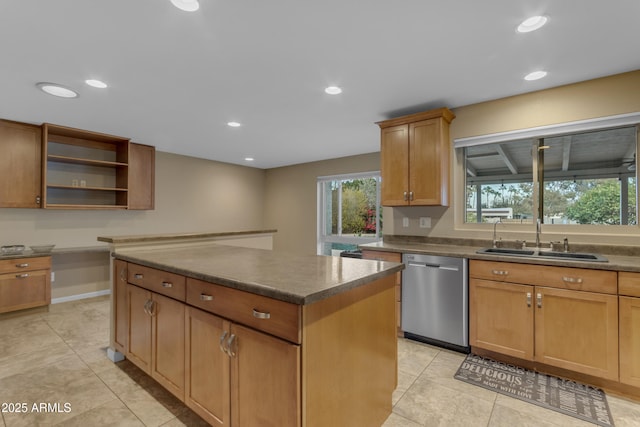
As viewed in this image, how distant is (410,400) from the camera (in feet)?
6.55

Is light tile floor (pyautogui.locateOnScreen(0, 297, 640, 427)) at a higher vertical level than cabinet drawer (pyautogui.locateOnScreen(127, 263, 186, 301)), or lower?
lower

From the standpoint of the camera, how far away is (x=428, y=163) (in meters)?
3.05

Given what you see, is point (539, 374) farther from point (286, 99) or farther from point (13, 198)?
point (13, 198)

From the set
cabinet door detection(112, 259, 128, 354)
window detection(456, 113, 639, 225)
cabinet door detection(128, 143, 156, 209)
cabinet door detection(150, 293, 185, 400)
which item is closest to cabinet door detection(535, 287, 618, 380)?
window detection(456, 113, 639, 225)

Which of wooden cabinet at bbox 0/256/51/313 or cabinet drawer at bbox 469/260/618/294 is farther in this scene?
wooden cabinet at bbox 0/256/51/313

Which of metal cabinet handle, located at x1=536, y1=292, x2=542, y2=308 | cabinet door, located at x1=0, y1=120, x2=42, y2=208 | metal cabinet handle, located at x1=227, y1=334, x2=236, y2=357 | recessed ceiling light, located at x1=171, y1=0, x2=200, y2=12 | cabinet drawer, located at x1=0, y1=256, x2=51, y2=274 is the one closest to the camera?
metal cabinet handle, located at x1=227, y1=334, x2=236, y2=357

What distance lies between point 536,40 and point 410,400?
98.0 inches

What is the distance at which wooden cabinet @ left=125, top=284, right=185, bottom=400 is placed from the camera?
69.4 inches

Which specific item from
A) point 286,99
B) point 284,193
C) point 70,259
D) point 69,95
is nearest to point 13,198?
point 70,259

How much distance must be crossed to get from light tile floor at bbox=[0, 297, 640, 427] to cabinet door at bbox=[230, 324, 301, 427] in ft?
2.11

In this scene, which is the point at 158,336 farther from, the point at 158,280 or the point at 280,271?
the point at 280,271

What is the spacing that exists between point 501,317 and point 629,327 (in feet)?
2.38

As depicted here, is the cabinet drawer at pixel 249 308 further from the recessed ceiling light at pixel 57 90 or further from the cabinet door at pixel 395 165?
the recessed ceiling light at pixel 57 90

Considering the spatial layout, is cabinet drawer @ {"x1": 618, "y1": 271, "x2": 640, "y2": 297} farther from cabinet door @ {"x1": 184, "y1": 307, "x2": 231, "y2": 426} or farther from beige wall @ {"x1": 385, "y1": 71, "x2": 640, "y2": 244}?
cabinet door @ {"x1": 184, "y1": 307, "x2": 231, "y2": 426}
